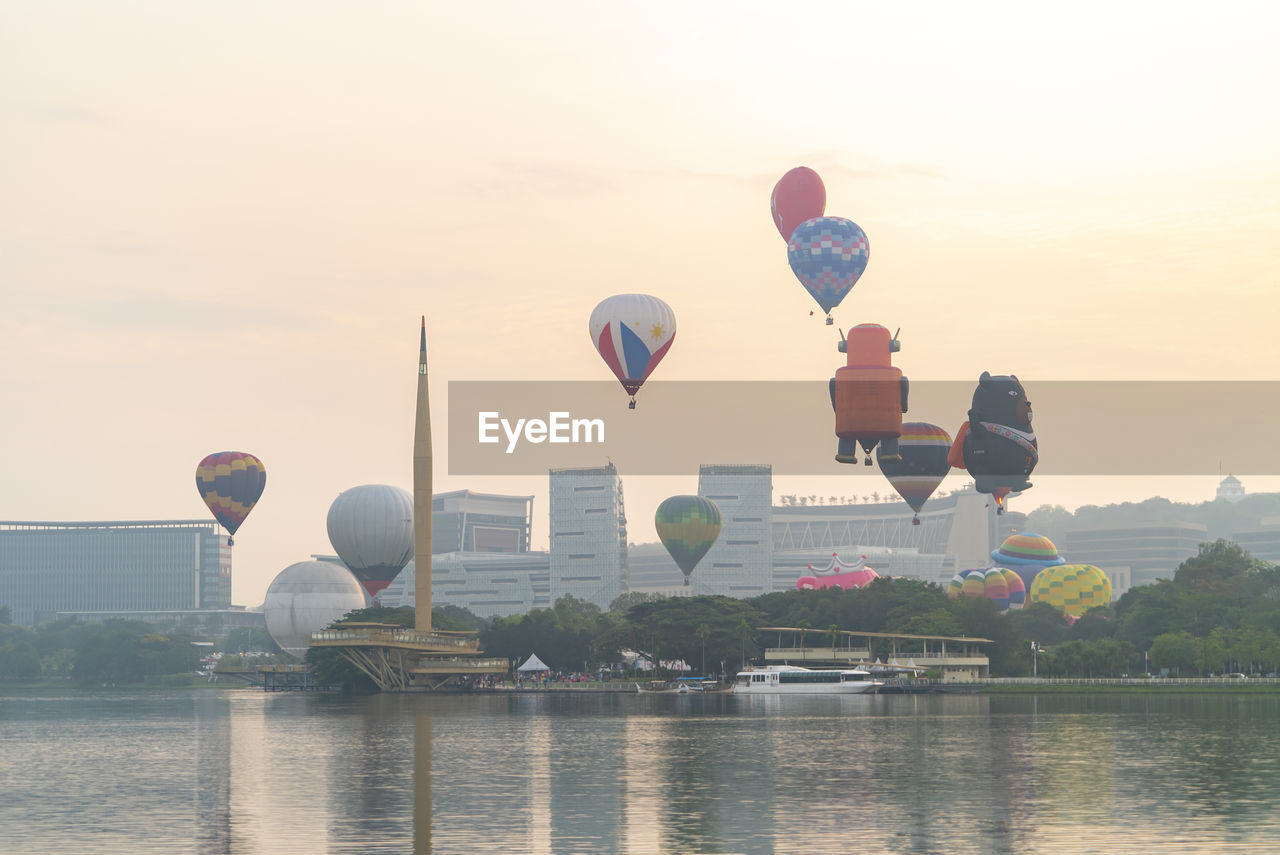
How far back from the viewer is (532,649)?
6668 inches

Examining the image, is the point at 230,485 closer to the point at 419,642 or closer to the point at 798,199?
the point at 419,642

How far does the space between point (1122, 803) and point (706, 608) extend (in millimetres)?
109709

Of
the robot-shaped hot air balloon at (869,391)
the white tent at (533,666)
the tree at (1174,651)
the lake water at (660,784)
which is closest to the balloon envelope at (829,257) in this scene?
the robot-shaped hot air balloon at (869,391)

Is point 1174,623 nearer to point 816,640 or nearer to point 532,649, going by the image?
point 816,640

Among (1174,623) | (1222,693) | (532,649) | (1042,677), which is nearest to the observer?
(1222,693)

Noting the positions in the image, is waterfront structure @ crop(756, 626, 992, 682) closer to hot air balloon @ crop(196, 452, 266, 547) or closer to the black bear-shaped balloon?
the black bear-shaped balloon

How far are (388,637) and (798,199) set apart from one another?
54879 mm

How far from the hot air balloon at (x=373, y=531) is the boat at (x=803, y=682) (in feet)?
212

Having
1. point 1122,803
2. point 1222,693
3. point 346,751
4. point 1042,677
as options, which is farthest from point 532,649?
point 1122,803

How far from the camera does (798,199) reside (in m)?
109

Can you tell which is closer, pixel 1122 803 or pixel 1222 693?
pixel 1122 803

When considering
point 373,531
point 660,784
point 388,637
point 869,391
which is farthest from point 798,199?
point 373,531

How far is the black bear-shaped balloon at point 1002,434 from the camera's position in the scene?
337ft

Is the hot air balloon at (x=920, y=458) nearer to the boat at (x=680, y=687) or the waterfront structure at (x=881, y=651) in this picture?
the waterfront structure at (x=881, y=651)
